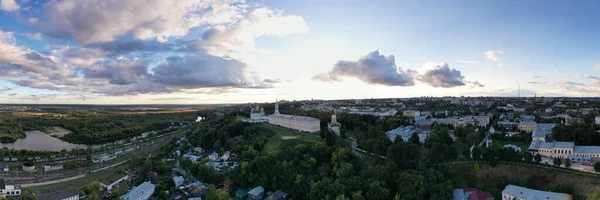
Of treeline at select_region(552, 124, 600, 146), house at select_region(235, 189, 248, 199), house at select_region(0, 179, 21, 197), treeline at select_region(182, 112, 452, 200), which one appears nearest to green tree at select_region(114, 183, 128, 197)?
treeline at select_region(182, 112, 452, 200)

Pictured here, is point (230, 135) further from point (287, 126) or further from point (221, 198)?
point (221, 198)

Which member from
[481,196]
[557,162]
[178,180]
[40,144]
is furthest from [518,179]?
[40,144]

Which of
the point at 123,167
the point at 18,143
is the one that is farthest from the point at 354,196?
the point at 18,143

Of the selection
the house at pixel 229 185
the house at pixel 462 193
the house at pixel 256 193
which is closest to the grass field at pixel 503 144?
the house at pixel 462 193

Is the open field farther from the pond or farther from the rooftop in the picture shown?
the pond

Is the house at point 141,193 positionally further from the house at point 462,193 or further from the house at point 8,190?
the house at point 462,193

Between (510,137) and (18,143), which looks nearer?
(510,137)

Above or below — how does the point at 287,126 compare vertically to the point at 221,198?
above
